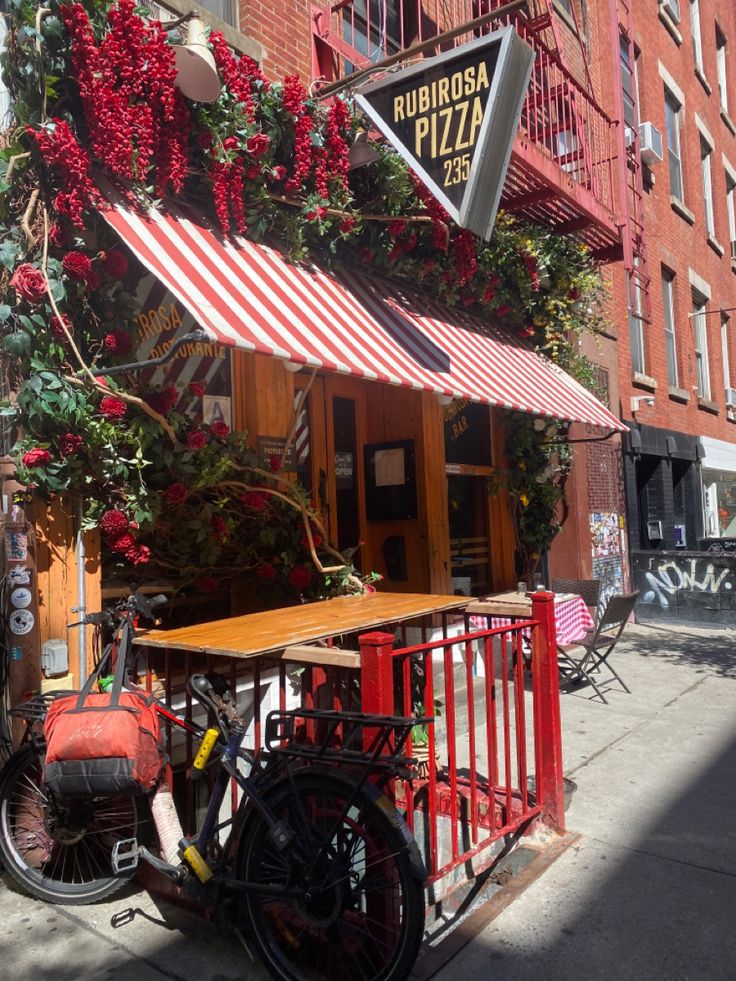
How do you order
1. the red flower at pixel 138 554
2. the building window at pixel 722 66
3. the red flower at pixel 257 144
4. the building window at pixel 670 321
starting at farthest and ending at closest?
the building window at pixel 722 66, the building window at pixel 670 321, the red flower at pixel 257 144, the red flower at pixel 138 554

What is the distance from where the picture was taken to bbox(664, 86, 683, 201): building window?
1518 centimetres

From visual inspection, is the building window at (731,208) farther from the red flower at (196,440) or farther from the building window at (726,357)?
the red flower at (196,440)

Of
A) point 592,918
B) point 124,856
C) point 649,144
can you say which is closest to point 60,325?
point 124,856

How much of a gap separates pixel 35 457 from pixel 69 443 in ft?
0.63

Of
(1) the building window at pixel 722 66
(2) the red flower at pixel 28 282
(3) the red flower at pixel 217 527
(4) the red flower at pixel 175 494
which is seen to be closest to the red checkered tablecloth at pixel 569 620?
(3) the red flower at pixel 217 527

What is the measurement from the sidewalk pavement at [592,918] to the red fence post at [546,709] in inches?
11.5

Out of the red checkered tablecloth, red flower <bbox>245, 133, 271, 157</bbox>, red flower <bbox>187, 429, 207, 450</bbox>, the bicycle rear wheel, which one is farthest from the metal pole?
the red checkered tablecloth

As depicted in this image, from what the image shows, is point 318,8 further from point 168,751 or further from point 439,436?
point 168,751

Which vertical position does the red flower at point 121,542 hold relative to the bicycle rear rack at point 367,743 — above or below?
above

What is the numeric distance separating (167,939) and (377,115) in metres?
5.18

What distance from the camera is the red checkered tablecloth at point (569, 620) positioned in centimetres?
731

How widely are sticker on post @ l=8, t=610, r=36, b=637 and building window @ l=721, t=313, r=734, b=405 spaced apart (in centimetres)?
1685

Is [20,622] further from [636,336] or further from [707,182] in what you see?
[707,182]

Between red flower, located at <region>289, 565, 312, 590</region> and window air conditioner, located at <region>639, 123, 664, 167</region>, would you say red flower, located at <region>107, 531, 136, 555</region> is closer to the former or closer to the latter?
red flower, located at <region>289, 565, 312, 590</region>
